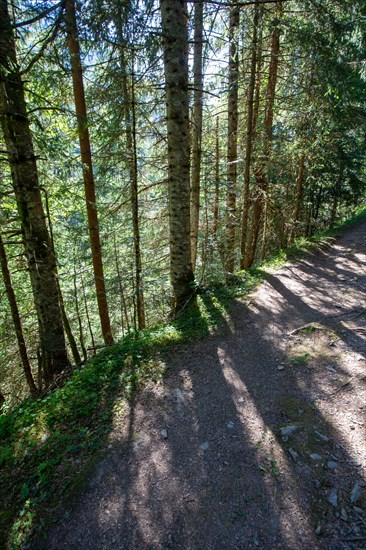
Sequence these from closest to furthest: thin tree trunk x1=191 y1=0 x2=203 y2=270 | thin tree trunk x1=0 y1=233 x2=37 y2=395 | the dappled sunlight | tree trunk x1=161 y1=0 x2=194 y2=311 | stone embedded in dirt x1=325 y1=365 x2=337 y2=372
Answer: the dappled sunlight → stone embedded in dirt x1=325 y1=365 x2=337 y2=372 → tree trunk x1=161 y1=0 x2=194 y2=311 → thin tree trunk x1=0 y1=233 x2=37 y2=395 → thin tree trunk x1=191 y1=0 x2=203 y2=270

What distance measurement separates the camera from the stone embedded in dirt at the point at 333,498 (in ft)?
6.75

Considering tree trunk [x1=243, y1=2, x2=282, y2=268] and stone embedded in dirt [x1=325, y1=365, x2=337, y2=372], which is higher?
tree trunk [x1=243, y1=2, x2=282, y2=268]

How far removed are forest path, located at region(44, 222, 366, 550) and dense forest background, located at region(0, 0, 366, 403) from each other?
244 cm

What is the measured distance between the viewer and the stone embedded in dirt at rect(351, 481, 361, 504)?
2043 millimetres

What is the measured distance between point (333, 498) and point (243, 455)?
2.53 feet

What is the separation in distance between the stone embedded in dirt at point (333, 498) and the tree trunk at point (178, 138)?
410 cm

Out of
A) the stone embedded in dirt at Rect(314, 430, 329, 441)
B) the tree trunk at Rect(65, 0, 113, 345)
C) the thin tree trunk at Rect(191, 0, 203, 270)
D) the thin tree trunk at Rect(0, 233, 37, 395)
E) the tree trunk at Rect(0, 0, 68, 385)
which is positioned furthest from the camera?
the thin tree trunk at Rect(191, 0, 203, 270)

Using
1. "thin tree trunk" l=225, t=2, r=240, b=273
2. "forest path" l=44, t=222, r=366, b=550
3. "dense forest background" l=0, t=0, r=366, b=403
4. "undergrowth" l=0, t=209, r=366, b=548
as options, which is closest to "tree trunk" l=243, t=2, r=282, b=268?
"dense forest background" l=0, t=0, r=366, b=403

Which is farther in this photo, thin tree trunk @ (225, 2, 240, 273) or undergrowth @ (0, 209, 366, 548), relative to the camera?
thin tree trunk @ (225, 2, 240, 273)

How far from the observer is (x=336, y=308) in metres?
5.04

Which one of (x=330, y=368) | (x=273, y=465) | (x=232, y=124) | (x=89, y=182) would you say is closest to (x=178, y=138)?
(x=89, y=182)

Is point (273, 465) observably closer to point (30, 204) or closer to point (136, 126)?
point (30, 204)

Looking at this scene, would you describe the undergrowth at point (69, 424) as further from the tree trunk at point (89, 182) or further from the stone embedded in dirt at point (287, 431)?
the tree trunk at point (89, 182)

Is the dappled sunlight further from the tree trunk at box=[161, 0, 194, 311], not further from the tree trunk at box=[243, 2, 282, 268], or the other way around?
the tree trunk at box=[243, 2, 282, 268]
